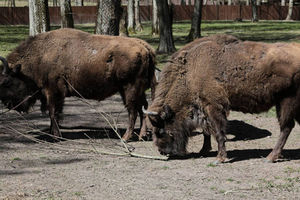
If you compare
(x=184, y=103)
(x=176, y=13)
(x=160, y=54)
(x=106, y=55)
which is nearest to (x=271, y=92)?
(x=184, y=103)

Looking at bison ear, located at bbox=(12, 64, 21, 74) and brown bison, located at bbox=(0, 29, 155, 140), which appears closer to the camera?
brown bison, located at bbox=(0, 29, 155, 140)

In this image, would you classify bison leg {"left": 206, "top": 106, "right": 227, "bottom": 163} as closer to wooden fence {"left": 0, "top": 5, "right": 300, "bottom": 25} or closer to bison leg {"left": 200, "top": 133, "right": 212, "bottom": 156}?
bison leg {"left": 200, "top": 133, "right": 212, "bottom": 156}

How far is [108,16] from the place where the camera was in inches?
503

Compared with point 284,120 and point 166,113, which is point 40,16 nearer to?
point 166,113

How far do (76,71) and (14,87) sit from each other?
1.23 m

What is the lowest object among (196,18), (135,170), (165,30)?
(135,170)

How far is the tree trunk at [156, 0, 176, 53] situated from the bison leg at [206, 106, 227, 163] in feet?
40.3

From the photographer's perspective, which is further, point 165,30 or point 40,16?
point 165,30

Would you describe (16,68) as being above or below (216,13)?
below

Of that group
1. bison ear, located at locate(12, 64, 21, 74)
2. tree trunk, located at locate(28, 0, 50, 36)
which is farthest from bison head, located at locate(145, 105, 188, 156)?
tree trunk, located at locate(28, 0, 50, 36)

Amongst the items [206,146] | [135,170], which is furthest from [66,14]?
[135,170]

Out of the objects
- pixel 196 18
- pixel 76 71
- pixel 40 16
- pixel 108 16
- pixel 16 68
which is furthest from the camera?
pixel 196 18

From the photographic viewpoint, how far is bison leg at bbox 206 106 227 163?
7.59m

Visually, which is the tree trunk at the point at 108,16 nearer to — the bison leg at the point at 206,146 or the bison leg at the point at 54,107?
the bison leg at the point at 54,107
